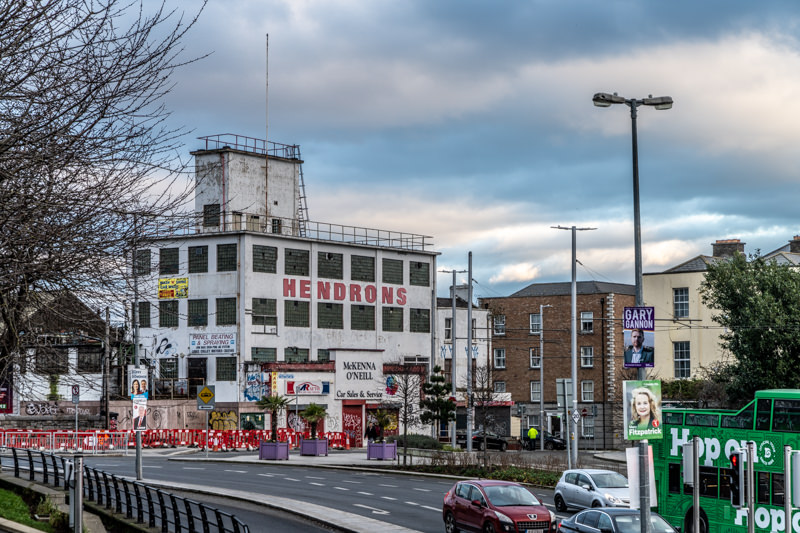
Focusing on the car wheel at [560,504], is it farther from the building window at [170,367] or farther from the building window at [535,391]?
the building window at [535,391]

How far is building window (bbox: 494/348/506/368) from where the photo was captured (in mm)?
89812

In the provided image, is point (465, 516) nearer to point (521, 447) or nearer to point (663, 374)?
point (521, 447)

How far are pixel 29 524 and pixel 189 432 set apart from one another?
151ft

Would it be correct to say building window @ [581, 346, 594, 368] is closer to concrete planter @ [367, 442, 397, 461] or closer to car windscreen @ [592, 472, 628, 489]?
concrete planter @ [367, 442, 397, 461]

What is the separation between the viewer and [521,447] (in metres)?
77.7

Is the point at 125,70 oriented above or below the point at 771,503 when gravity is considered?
above

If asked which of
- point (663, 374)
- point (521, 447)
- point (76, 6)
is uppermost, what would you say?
point (76, 6)

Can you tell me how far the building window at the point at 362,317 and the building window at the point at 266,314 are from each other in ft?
23.2

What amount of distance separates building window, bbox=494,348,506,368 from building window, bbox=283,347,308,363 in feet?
65.5

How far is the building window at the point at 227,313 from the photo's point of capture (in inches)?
2869

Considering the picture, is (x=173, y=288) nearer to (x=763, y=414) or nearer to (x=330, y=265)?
(x=330, y=265)

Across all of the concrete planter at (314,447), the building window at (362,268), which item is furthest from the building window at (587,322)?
the concrete planter at (314,447)

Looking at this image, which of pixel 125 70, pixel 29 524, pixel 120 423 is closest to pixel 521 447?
pixel 120 423

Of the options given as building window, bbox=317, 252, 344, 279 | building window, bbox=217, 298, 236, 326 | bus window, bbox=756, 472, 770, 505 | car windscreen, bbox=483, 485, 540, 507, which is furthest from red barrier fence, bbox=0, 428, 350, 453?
bus window, bbox=756, 472, 770, 505
